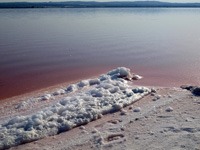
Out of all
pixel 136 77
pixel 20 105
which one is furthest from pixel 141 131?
pixel 136 77

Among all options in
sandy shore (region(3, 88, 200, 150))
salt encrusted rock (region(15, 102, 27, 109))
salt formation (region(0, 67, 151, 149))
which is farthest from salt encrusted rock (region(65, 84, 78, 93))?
sandy shore (region(3, 88, 200, 150))

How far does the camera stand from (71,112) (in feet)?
14.5

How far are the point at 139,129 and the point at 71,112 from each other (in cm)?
157

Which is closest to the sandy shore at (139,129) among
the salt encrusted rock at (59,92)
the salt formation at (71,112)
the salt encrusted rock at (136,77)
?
the salt formation at (71,112)

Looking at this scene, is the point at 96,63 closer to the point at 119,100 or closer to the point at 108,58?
the point at 108,58

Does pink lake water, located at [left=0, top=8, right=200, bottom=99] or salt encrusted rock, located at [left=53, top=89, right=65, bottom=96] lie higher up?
pink lake water, located at [left=0, top=8, right=200, bottom=99]

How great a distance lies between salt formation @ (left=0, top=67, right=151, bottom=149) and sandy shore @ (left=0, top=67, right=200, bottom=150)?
16 cm

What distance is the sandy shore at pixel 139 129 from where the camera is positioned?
3.26 metres

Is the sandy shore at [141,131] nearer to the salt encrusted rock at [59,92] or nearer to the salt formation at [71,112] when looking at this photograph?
the salt formation at [71,112]

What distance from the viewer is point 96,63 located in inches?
346

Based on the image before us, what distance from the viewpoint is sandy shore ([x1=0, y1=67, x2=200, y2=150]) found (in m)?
3.26

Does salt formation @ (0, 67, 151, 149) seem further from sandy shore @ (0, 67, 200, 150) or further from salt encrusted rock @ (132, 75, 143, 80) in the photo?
salt encrusted rock @ (132, 75, 143, 80)

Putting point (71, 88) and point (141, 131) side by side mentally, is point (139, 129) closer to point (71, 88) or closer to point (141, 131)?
point (141, 131)

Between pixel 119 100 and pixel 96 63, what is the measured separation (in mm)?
4080
